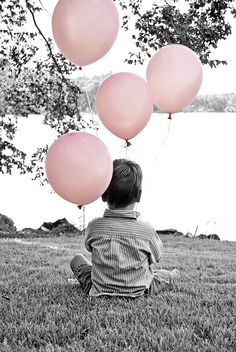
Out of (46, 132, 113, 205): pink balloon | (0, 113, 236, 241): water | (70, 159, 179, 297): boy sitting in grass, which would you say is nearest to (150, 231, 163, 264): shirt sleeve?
(70, 159, 179, 297): boy sitting in grass

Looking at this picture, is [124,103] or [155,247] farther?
[155,247]

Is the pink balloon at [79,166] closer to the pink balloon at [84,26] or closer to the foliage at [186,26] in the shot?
the pink balloon at [84,26]

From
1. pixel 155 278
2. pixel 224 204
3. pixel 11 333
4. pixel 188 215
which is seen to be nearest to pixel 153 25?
pixel 155 278

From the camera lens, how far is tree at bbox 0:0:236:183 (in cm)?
564

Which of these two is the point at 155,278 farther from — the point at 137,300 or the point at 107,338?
the point at 107,338

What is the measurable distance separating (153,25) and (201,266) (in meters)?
2.75

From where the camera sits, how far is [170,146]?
18.5 meters

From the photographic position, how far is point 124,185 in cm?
292

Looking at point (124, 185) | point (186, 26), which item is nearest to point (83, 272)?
point (124, 185)

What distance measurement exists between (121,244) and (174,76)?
3.20ft

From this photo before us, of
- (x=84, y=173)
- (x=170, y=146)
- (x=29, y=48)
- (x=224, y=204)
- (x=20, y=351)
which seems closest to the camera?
(x=20, y=351)

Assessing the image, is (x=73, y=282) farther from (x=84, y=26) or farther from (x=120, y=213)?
(x=84, y=26)

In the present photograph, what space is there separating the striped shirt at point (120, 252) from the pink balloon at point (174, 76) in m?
0.68

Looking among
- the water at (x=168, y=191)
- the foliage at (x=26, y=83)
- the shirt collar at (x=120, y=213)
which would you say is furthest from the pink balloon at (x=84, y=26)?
the foliage at (x=26, y=83)
